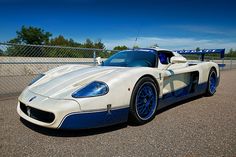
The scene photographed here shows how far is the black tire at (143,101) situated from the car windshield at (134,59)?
1.71ft

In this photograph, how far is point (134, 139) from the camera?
249cm

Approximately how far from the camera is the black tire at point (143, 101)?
284 centimetres

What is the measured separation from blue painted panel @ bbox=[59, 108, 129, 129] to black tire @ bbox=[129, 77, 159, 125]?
232mm

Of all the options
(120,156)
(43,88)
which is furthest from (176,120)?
(43,88)

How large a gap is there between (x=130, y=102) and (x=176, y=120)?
3.10ft

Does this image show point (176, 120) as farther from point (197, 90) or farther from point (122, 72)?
point (197, 90)

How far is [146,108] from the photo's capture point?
10.2 feet

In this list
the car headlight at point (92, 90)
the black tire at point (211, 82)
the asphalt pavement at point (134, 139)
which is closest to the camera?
the asphalt pavement at point (134, 139)

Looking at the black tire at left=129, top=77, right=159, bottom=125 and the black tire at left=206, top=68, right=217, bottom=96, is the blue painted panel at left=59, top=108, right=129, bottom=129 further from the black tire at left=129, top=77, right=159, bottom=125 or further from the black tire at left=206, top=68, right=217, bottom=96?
the black tire at left=206, top=68, right=217, bottom=96

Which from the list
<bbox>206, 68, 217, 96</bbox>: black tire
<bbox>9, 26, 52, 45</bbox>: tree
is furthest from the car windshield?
<bbox>9, 26, 52, 45</bbox>: tree

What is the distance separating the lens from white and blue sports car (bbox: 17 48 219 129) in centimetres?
237

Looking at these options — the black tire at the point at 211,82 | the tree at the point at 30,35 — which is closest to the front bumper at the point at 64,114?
the black tire at the point at 211,82

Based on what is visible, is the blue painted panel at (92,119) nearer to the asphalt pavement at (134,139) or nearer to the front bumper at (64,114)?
the front bumper at (64,114)

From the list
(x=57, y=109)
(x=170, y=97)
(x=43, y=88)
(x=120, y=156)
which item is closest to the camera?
(x=120, y=156)
